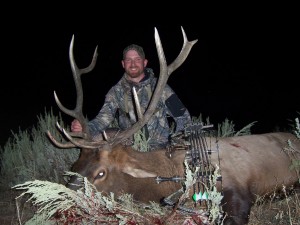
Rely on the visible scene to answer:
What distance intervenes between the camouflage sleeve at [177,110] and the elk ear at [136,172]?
1336 mm

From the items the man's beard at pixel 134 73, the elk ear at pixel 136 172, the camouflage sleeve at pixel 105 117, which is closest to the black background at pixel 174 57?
the man's beard at pixel 134 73

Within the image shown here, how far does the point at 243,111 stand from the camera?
14.4 meters

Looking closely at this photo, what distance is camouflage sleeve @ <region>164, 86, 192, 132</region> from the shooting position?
15.1 feet

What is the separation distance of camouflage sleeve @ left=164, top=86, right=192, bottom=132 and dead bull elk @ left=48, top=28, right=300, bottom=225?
666 mm

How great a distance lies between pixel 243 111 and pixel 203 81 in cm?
997

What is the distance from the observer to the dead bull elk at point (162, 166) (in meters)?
3.28

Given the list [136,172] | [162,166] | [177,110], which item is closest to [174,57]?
[177,110]

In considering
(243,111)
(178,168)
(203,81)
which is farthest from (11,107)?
(178,168)

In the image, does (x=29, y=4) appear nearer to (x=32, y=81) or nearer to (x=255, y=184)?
(x=32, y=81)

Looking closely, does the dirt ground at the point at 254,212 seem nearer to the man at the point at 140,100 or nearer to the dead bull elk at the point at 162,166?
the dead bull elk at the point at 162,166

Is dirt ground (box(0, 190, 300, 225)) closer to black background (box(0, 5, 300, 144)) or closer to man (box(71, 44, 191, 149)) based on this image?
man (box(71, 44, 191, 149))

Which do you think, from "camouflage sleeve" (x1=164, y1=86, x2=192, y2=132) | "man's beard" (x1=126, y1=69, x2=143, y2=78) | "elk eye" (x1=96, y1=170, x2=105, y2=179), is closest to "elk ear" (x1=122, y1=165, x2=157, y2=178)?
"elk eye" (x1=96, y1=170, x2=105, y2=179)

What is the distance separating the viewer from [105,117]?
15.4ft

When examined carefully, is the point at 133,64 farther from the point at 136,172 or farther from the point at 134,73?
the point at 136,172
